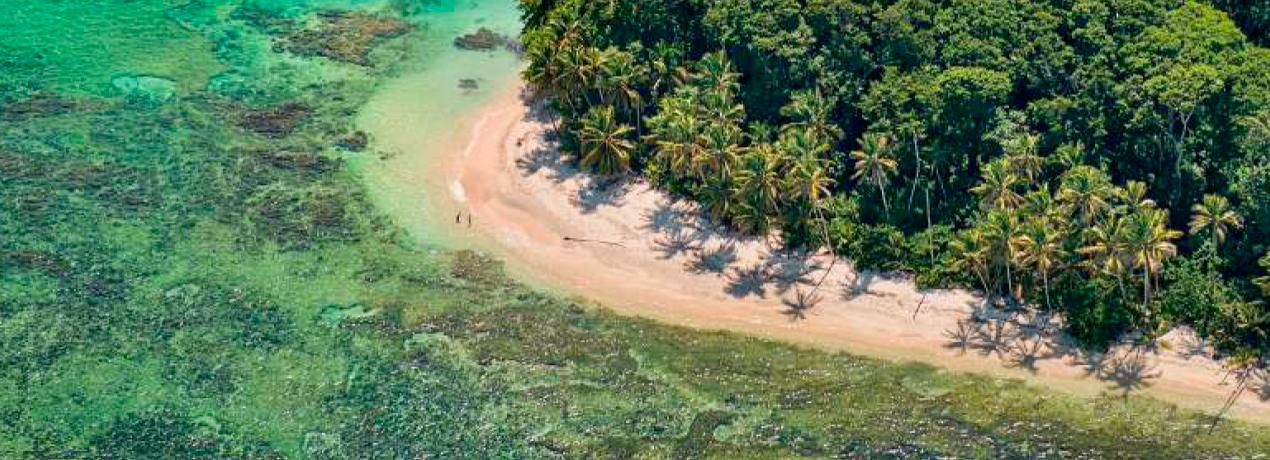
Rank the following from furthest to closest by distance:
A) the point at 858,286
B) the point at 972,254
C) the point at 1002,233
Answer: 1. the point at 858,286
2. the point at 972,254
3. the point at 1002,233

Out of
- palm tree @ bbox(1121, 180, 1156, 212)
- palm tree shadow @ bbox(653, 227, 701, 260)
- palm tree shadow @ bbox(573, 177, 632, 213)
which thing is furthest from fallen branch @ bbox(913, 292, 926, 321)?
palm tree shadow @ bbox(573, 177, 632, 213)

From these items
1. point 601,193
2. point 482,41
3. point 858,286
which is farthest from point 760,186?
point 482,41

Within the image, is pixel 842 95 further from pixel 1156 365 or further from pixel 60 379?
pixel 60 379

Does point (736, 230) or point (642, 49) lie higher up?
point (642, 49)

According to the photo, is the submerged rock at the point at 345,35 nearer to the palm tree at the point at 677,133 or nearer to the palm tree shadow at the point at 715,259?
the palm tree at the point at 677,133

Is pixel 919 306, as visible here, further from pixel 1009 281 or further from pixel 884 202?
pixel 884 202

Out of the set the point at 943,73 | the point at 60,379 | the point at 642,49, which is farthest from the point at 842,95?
the point at 60,379

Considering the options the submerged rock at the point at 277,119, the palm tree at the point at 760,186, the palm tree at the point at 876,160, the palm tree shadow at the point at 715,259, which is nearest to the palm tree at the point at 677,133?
the palm tree at the point at 760,186
